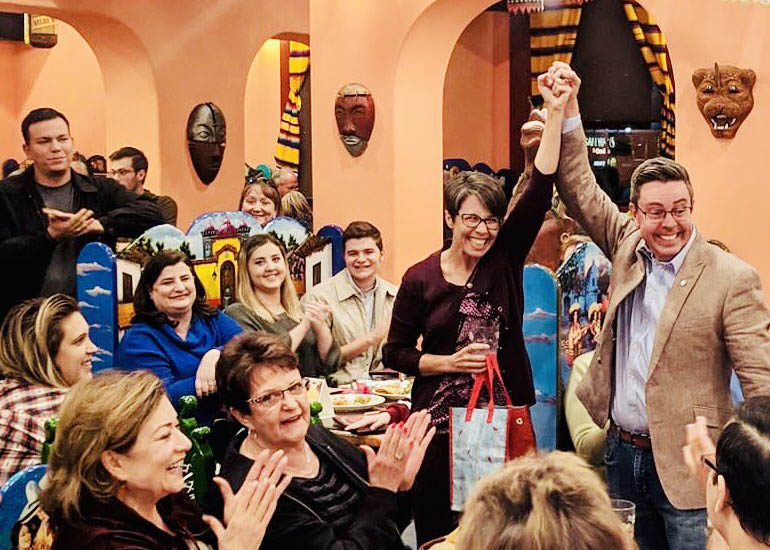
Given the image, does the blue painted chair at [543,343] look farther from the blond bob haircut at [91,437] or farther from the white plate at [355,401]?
the blond bob haircut at [91,437]

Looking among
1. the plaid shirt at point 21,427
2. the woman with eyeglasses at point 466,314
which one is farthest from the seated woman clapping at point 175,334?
the woman with eyeglasses at point 466,314

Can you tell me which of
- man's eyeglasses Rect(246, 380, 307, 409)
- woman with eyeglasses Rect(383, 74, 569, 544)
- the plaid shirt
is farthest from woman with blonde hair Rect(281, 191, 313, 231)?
man's eyeglasses Rect(246, 380, 307, 409)

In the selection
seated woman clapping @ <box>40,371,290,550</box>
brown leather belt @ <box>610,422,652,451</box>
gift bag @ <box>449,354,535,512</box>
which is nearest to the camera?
seated woman clapping @ <box>40,371,290,550</box>

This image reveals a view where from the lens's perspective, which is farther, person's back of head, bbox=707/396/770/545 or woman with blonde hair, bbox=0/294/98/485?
woman with blonde hair, bbox=0/294/98/485

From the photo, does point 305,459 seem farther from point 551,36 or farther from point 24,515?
point 551,36

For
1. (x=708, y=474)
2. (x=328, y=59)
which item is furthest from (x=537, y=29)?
(x=708, y=474)

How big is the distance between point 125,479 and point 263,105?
12231mm

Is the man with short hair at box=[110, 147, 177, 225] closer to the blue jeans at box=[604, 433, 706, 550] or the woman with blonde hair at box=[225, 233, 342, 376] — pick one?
the woman with blonde hair at box=[225, 233, 342, 376]

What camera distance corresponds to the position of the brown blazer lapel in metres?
3.19

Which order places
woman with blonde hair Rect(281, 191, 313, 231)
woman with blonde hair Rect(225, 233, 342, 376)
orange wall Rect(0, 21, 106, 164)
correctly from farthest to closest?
1. orange wall Rect(0, 21, 106, 164)
2. woman with blonde hair Rect(281, 191, 313, 231)
3. woman with blonde hair Rect(225, 233, 342, 376)

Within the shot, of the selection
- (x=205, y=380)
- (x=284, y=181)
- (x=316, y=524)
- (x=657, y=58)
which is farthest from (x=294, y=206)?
(x=316, y=524)

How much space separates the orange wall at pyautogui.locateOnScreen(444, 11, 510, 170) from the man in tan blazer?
859 centimetres

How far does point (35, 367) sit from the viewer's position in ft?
12.7

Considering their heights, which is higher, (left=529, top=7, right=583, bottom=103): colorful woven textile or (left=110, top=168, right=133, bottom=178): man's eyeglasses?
(left=529, top=7, right=583, bottom=103): colorful woven textile
